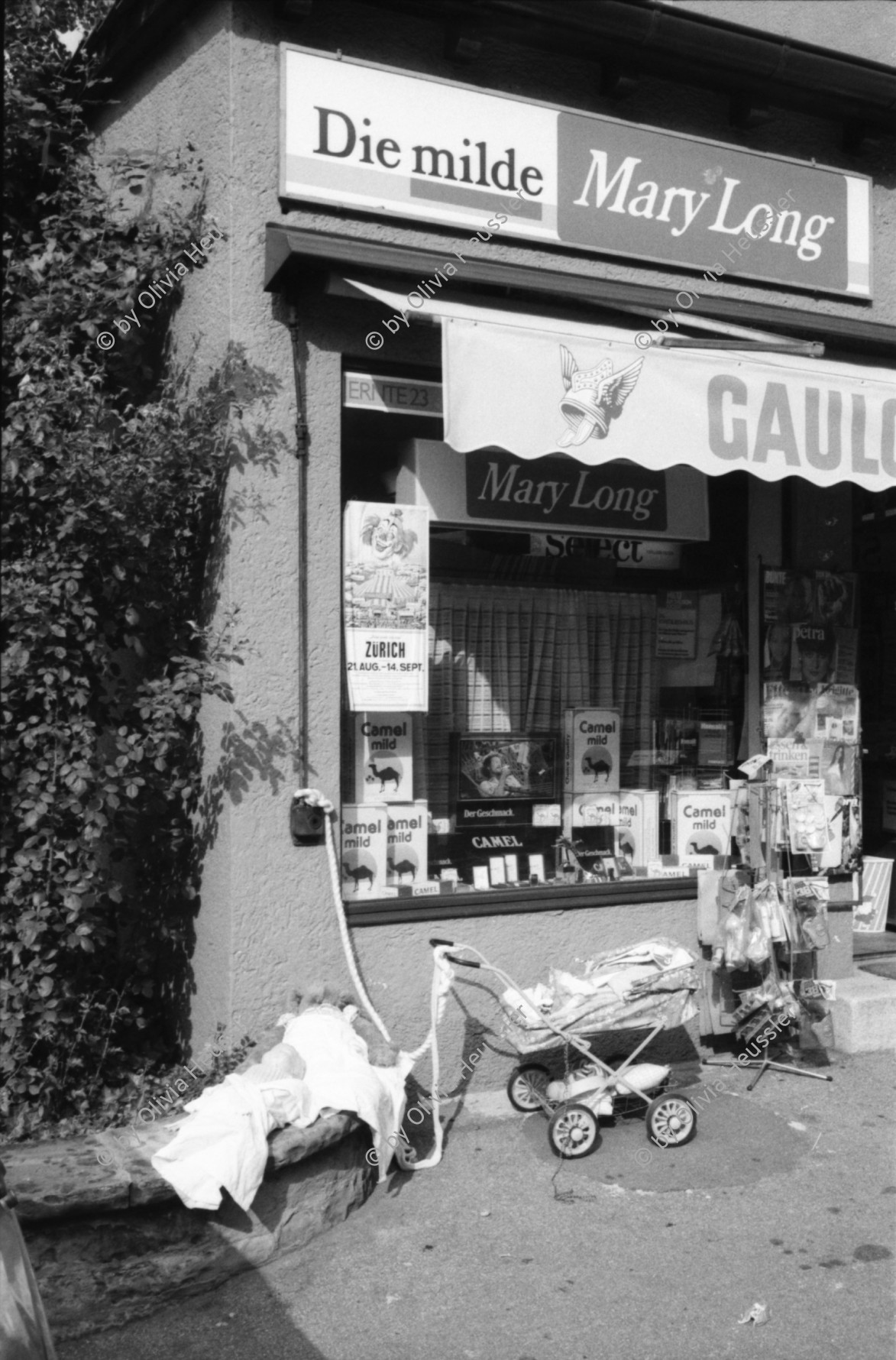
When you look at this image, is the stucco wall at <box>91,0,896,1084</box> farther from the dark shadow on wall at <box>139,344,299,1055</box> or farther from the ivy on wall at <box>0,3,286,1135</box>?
the ivy on wall at <box>0,3,286,1135</box>

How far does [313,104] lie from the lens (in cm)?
541

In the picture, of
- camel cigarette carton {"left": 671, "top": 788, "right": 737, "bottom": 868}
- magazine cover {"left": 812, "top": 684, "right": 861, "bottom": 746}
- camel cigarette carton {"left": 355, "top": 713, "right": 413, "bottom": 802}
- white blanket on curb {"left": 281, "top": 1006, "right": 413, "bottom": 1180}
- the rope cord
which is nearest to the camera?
white blanket on curb {"left": 281, "top": 1006, "right": 413, "bottom": 1180}

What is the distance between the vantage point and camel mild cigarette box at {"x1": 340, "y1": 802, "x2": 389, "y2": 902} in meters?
5.75

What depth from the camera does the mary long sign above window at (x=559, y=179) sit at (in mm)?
5457

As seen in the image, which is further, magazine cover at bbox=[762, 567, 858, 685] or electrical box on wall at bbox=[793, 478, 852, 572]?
electrical box on wall at bbox=[793, 478, 852, 572]

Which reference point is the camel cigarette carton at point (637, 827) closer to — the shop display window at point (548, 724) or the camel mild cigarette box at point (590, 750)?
the shop display window at point (548, 724)

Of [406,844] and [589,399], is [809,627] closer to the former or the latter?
[589,399]

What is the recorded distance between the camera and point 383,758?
19.6 feet

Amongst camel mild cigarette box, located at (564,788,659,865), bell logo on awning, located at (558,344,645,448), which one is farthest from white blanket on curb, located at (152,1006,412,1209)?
bell logo on awning, located at (558,344,645,448)

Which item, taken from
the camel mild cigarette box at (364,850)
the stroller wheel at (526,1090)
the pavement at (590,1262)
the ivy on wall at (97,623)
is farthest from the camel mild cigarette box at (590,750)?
the ivy on wall at (97,623)

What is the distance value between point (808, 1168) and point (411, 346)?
400cm

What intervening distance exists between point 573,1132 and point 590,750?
2179mm

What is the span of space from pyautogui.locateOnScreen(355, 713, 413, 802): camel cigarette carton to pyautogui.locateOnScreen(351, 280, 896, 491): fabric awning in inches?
57.5

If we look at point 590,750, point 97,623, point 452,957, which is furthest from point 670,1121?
point 97,623
